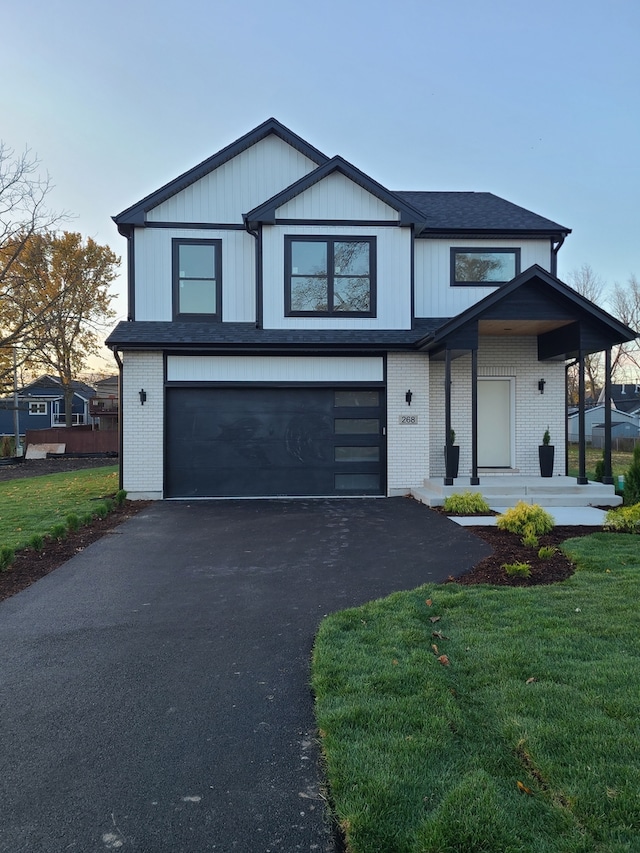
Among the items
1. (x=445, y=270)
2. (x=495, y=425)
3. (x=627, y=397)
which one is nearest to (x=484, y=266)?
(x=445, y=270)

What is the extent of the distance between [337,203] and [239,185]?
2.32 meters

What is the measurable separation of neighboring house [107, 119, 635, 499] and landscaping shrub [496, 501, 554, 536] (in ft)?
10.8

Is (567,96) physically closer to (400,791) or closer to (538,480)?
(538,480)

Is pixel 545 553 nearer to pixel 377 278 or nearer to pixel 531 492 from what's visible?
pixel 531 492

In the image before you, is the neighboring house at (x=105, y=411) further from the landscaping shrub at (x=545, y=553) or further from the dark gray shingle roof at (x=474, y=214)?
the landscaping shrub at (x=545, y=553)

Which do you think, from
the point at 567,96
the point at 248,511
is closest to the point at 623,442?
the point at 567,96

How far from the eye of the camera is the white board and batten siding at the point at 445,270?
1262 centimetres

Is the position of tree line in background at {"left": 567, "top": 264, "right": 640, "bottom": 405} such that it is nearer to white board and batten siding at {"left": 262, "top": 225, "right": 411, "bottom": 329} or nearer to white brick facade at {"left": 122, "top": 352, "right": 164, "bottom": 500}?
white board and batten siding at {"left": 262, "top": 225, "right": 411, "bottom": 329}

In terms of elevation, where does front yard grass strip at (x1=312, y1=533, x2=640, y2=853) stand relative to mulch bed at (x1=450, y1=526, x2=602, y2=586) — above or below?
above

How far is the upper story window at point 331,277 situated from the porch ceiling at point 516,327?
248cm

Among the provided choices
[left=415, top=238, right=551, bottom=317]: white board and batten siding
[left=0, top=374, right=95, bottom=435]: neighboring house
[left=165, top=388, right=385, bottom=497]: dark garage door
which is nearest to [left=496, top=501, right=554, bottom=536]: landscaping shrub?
[left=165, top=388, right=385, bottom=497]: dark garage door

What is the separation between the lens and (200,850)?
202 centimetres

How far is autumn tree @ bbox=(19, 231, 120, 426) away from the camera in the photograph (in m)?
26.2

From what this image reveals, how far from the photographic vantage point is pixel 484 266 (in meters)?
12.8
